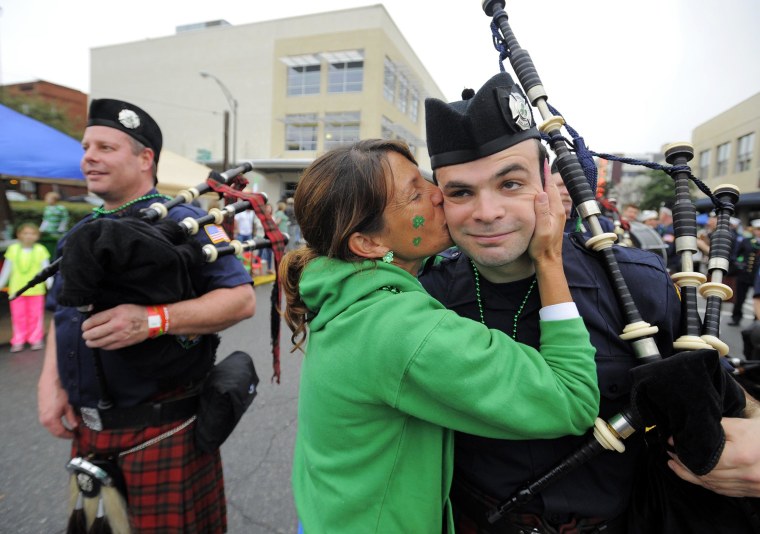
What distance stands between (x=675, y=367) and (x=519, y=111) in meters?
0.74

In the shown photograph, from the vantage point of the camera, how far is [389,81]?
31.3 m

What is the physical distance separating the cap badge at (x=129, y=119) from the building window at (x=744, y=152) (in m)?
31.5

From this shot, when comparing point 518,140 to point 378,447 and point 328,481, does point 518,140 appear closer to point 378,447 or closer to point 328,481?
point 378,447

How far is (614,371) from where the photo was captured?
115 centimetres

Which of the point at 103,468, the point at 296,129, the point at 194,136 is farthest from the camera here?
the point at 194,136

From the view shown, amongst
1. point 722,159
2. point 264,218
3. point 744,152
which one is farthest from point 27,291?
point 722,159

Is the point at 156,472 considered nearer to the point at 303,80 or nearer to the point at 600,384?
the point at 600,384

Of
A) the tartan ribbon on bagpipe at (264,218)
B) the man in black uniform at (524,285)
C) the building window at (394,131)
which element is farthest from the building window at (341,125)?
the man in black uniform at (524,285)

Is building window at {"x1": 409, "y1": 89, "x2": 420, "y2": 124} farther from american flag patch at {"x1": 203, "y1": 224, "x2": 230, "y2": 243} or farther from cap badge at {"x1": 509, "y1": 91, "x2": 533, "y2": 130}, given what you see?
cap badge at {"x1": 509, "y1": 91, "x2": 533, "y2": 130}

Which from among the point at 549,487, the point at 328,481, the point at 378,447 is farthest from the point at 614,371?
the point at 328,481

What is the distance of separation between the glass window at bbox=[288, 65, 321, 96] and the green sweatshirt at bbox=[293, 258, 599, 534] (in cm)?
3252

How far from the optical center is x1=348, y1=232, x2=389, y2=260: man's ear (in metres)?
1.26

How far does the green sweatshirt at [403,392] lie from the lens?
98 centimetres

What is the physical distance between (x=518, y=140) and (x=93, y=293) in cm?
143
